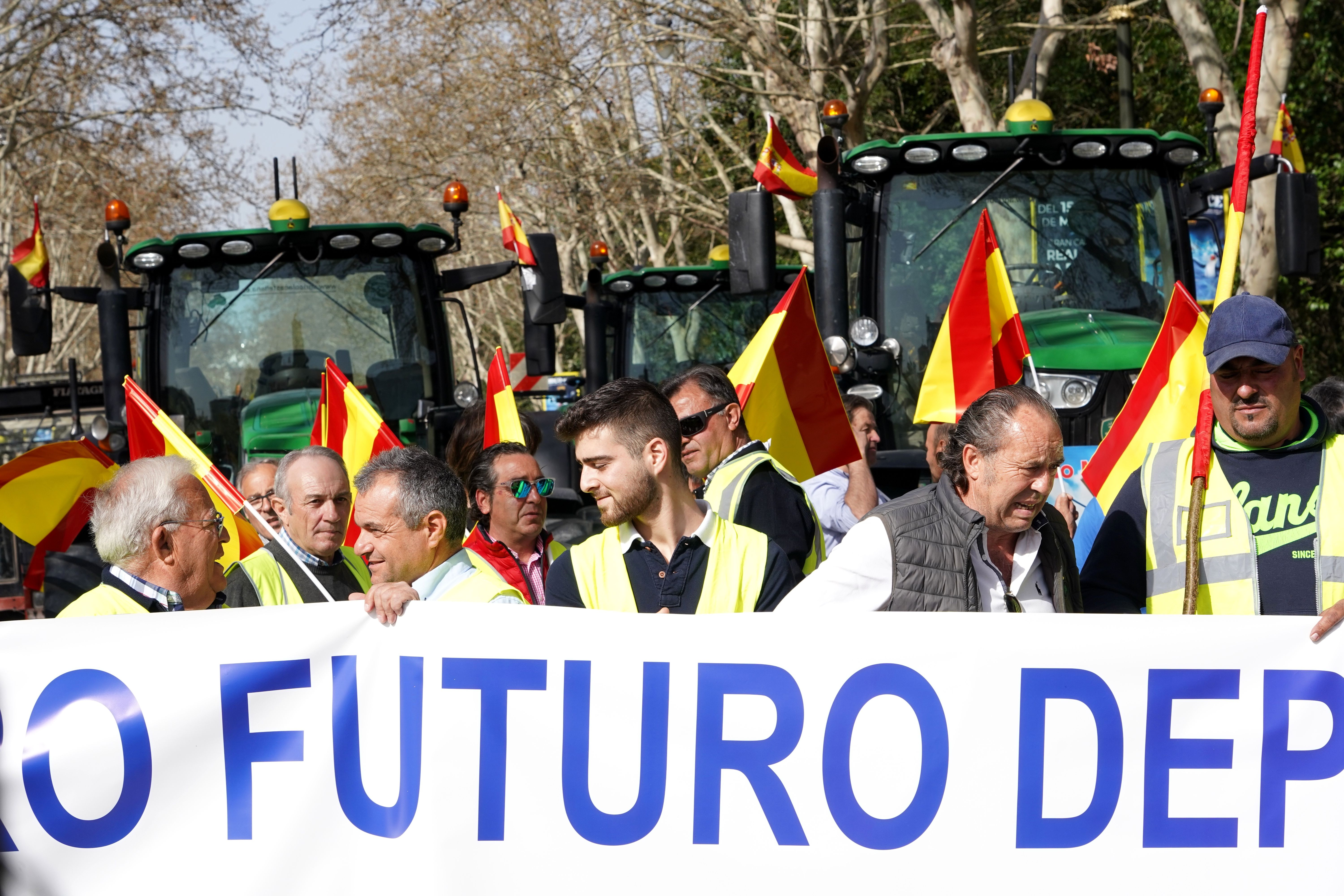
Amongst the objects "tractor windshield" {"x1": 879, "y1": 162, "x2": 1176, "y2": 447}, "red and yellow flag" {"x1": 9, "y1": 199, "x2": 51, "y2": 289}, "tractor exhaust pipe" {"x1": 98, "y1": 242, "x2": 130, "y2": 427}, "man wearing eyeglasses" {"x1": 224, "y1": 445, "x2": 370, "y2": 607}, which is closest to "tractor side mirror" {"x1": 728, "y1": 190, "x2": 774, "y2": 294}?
"tractor windshield" {"x1": 879, "y1": 162, "x2": 1176, "y2": 447}

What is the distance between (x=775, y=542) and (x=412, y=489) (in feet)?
3.50

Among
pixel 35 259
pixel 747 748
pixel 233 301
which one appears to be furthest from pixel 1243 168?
pixel 35 259

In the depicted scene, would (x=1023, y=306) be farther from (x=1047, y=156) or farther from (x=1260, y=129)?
(x=1260, y=129)

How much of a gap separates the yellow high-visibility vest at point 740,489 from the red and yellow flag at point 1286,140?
5719 mm

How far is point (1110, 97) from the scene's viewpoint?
25.6 m

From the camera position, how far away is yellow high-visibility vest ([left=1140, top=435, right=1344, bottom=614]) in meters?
3.86

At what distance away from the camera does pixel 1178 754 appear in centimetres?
354

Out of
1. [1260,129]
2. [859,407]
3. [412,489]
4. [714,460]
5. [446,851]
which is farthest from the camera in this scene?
[1260,129]

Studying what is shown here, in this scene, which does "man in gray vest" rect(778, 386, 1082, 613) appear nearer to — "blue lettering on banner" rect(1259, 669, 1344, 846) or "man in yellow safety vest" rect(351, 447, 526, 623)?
"blue lettering on banner" rect(1259, 669, 1344, 846)

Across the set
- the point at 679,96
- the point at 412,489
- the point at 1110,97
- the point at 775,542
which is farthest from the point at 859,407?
the point at 1110,97

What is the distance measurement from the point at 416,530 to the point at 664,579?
2.31 ft

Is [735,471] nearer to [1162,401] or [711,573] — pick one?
[711,573]

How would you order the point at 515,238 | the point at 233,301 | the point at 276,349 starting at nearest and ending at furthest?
the point at 515,238 < the point at 276,349 < the point at 233,301

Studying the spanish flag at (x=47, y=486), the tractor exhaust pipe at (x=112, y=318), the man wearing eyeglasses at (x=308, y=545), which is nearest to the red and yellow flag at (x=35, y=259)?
the tractor exhaust pipe at (x=112, y=318)
